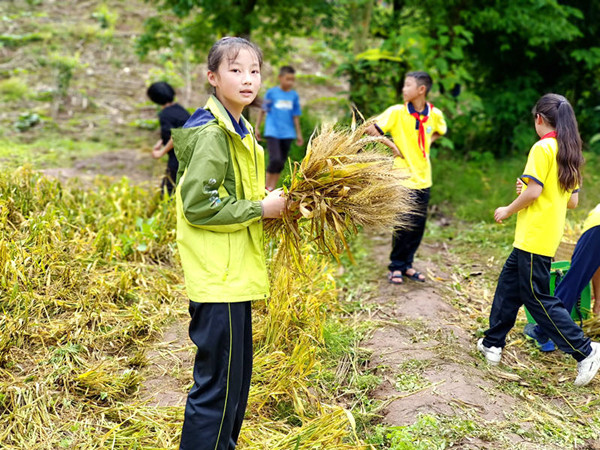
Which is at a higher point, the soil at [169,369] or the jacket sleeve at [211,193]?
the jacket sleeve at [211,193]

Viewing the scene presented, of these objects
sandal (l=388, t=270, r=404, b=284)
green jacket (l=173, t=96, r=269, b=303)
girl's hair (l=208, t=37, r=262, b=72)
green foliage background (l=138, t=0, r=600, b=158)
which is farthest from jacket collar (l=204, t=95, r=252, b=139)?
green foliage background (l=138, t=0, r=600, b=158)

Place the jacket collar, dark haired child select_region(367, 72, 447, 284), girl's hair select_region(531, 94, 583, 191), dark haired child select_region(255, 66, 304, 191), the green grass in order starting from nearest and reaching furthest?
the jacket collar → girl's hair select_region(531, 94, 583, 191) → dark haired child select_region(367, 72, 447, 284) → dark haired child select_region(255, 66, 304, 191) → the green grass

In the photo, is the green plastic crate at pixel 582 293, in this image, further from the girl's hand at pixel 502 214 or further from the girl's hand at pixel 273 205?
the girl's hand at pixel 273 205

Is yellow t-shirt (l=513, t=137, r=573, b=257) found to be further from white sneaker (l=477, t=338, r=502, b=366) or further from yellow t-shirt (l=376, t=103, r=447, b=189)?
yellow t-shirt (l=376, t=103, r=447, b=189)

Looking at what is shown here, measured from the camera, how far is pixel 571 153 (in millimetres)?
3229

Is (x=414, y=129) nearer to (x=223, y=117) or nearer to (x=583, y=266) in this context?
(x=583, y=266)

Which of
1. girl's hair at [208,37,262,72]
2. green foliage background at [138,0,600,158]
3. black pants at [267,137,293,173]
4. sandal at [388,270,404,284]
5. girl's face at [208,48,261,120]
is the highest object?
green foliage background at [138,0,600,158]

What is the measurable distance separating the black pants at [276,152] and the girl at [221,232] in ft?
14.4

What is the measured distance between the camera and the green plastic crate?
386cm

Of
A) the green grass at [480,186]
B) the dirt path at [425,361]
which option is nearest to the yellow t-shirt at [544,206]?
the dirt path at [425,361]

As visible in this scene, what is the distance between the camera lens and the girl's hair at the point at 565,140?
10.6 ft

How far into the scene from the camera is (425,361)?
3.50 m

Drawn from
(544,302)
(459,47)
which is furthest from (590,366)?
(459,47)

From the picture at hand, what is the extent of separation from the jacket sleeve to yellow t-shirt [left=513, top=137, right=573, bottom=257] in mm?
1990
